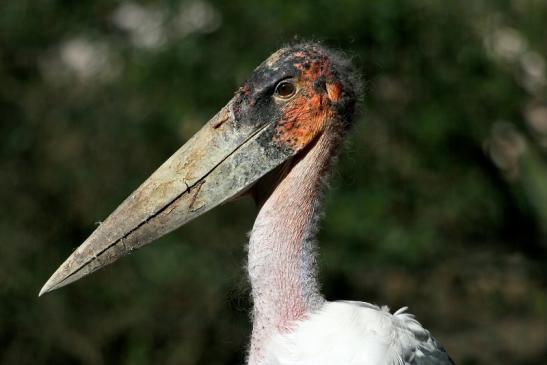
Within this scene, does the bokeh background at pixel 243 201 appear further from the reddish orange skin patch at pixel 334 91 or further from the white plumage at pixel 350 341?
the white plumage at pixel 350 341

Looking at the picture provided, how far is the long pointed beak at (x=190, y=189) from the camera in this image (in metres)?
3.76

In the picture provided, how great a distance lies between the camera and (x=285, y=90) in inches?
150

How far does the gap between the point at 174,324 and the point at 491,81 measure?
2.74 metres

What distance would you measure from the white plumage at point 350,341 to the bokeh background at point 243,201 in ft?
10.9

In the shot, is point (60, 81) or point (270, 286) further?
point (60, 81)

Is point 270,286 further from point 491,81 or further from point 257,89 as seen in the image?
point 491,81

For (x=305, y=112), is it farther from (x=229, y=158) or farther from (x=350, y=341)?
(x=350, y=341)

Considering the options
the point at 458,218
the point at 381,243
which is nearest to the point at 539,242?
the point at 458,218

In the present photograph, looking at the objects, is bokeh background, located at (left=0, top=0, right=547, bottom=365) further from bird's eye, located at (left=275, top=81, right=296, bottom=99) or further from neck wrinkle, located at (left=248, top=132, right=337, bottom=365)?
neck wrinkle, located at (left=248, top=132, right=337, bottom=365)

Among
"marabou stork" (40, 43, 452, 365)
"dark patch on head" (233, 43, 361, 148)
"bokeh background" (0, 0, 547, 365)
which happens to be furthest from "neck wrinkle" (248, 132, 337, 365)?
"bokeh background" (0, 0, 547, 365)

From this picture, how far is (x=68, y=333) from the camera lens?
7.66 meters

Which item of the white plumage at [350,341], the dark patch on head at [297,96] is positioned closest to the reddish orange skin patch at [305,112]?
the dark patch on head at [297,96]

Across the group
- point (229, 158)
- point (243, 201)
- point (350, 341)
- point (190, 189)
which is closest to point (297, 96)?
point (229, 158)

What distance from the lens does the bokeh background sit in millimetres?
7195
